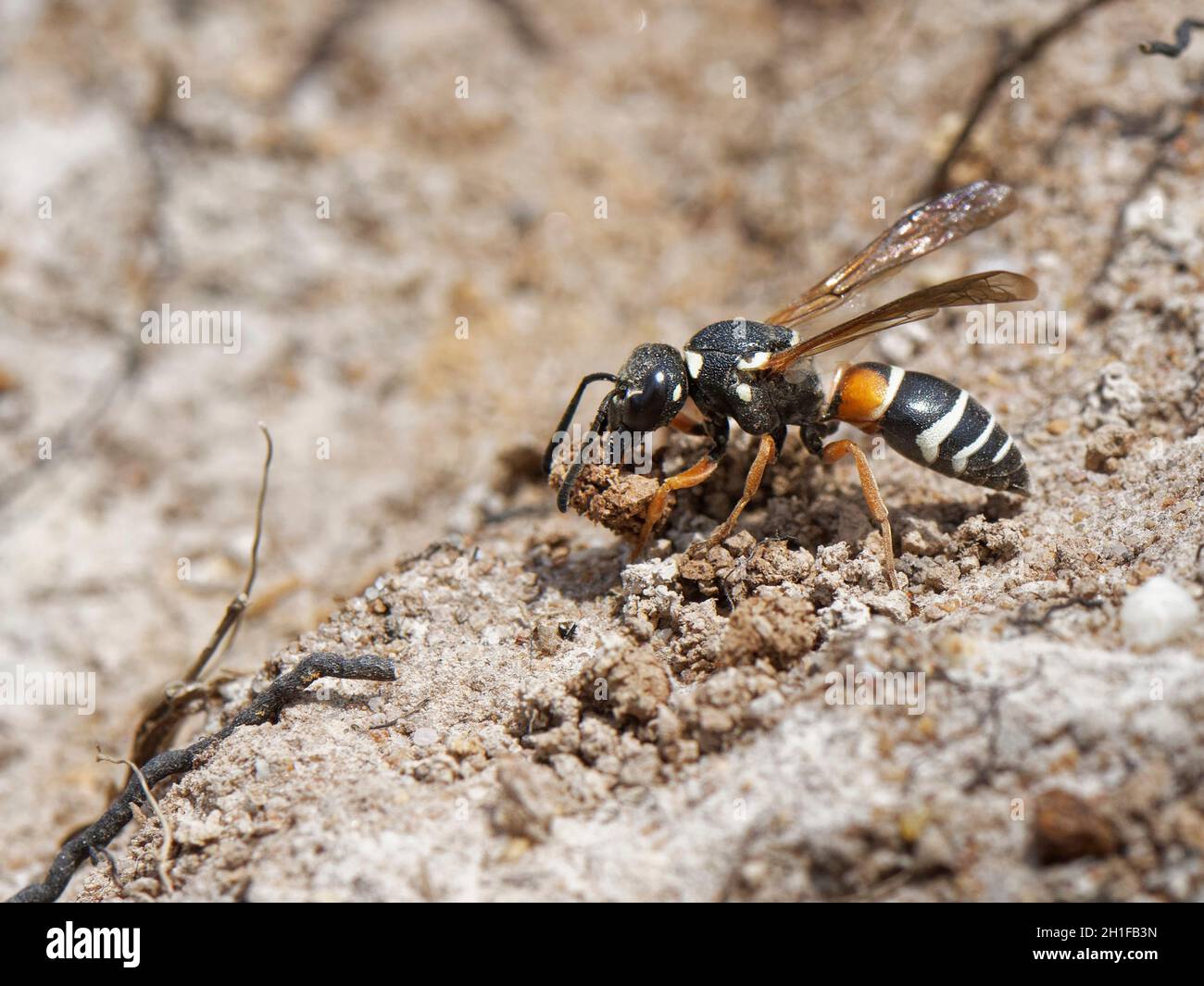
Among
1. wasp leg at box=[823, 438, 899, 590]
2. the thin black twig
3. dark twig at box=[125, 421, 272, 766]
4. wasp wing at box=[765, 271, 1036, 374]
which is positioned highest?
wasp wing at box=[765, 271, 1036, 374]

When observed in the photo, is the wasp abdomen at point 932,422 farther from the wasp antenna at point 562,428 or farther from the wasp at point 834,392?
the wasp antenna at point 562,428

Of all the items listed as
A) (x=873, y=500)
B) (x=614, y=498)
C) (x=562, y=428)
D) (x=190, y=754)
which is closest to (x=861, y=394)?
(x=873, y=500)

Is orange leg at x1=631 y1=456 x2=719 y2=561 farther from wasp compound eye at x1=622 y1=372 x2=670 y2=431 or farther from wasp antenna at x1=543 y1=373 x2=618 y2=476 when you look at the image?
wasp antenna at x1=543 y1=373 x2=618 y2=476

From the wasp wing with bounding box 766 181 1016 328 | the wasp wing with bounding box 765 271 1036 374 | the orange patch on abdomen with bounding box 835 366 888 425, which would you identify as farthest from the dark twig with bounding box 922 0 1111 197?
the wasp wing with bounding box 765 271 1036 374

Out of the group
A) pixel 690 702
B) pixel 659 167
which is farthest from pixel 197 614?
pixel 659 167

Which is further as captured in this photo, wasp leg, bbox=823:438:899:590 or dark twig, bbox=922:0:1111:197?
dark twig, bbox=922:0:1111:197

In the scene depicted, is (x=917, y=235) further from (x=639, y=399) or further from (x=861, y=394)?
(x=639, y=399)
